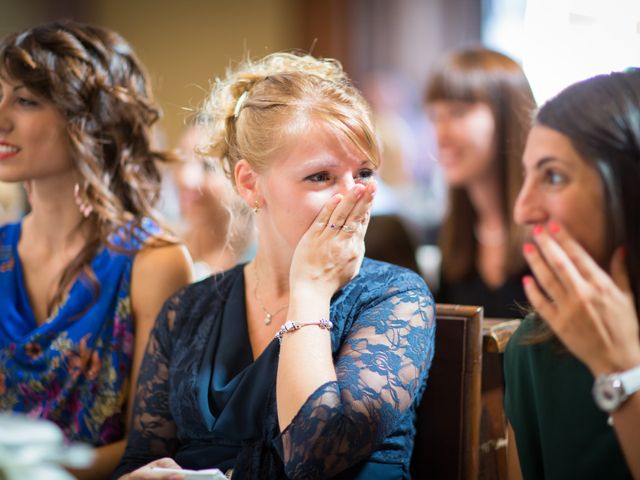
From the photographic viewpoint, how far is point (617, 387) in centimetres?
128

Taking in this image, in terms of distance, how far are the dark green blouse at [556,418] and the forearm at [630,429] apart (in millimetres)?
100

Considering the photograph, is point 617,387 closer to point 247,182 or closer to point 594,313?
point 594,313

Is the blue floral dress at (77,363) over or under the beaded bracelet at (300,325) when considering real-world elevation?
under

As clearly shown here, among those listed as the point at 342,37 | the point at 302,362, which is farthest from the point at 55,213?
the point at 342,37

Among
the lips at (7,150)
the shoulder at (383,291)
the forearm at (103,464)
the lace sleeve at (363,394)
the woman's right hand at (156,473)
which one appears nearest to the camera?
the lace sleeve at (363,394)

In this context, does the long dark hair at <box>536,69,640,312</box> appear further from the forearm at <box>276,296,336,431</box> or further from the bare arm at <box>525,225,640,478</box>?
the forearm at <box>276,296,336,431</box>

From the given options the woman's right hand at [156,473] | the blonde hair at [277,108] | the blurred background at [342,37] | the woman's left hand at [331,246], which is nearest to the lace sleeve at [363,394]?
the woman's left hand at [331,246]

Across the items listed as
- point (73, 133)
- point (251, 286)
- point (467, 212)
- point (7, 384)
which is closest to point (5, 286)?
point (7, 384)

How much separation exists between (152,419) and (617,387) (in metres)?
1.08

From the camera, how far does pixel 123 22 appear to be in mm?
7910

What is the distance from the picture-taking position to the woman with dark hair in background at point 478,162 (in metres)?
3.13

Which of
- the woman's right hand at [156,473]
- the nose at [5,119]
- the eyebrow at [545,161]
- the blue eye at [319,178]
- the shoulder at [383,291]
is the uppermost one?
the eyebrow at [545,161]

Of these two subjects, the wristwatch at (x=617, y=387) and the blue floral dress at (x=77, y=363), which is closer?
the wristwatch at (x=617, y=387)

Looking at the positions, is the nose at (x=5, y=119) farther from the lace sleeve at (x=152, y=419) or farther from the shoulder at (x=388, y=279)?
the shoulder at (x=388, y=279)
